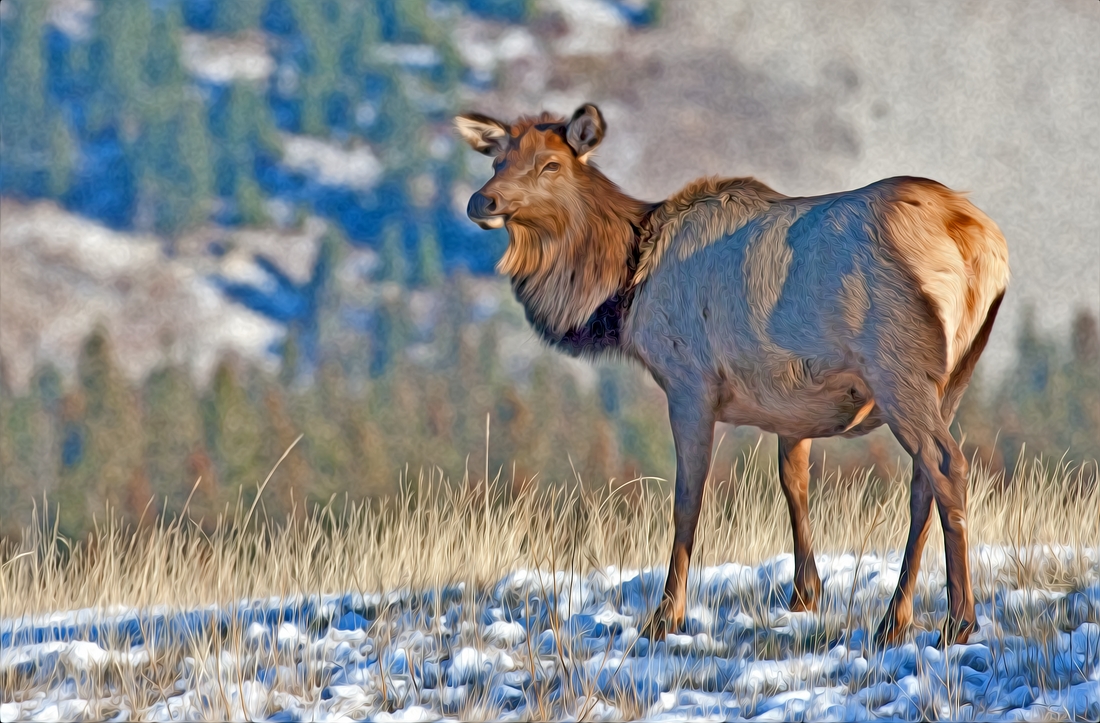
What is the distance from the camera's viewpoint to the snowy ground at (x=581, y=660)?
5148 mm

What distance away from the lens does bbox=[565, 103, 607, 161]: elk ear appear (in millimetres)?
6848

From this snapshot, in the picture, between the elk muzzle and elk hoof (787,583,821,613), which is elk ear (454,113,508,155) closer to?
the elk muzzle

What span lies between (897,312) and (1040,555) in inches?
91.2

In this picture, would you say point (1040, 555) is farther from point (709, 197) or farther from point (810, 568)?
point (709, 197)

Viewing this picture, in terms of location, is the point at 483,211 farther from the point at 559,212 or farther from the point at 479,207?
the point at 559,212

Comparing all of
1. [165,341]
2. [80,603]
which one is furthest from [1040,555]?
[165,341]

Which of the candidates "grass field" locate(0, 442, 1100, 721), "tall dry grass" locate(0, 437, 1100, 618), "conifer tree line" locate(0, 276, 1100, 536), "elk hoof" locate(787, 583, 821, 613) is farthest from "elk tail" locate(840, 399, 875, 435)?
"conifer tree line" locate(0, 276, 1100, 536)

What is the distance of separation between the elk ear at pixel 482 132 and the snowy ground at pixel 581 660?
2.69 metres

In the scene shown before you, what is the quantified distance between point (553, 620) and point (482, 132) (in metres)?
3.12

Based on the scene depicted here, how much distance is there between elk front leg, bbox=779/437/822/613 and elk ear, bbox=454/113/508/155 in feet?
8.12

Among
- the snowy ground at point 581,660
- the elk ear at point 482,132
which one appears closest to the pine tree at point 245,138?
the elk ear at point 482,132

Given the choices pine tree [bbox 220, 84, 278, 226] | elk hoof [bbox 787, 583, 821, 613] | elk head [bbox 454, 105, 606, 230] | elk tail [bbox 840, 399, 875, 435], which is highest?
pine tree [bbox 220, 84, 278, 226]

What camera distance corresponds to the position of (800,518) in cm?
695

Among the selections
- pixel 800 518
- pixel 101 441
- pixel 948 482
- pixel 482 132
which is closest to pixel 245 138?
pixel 101 441
